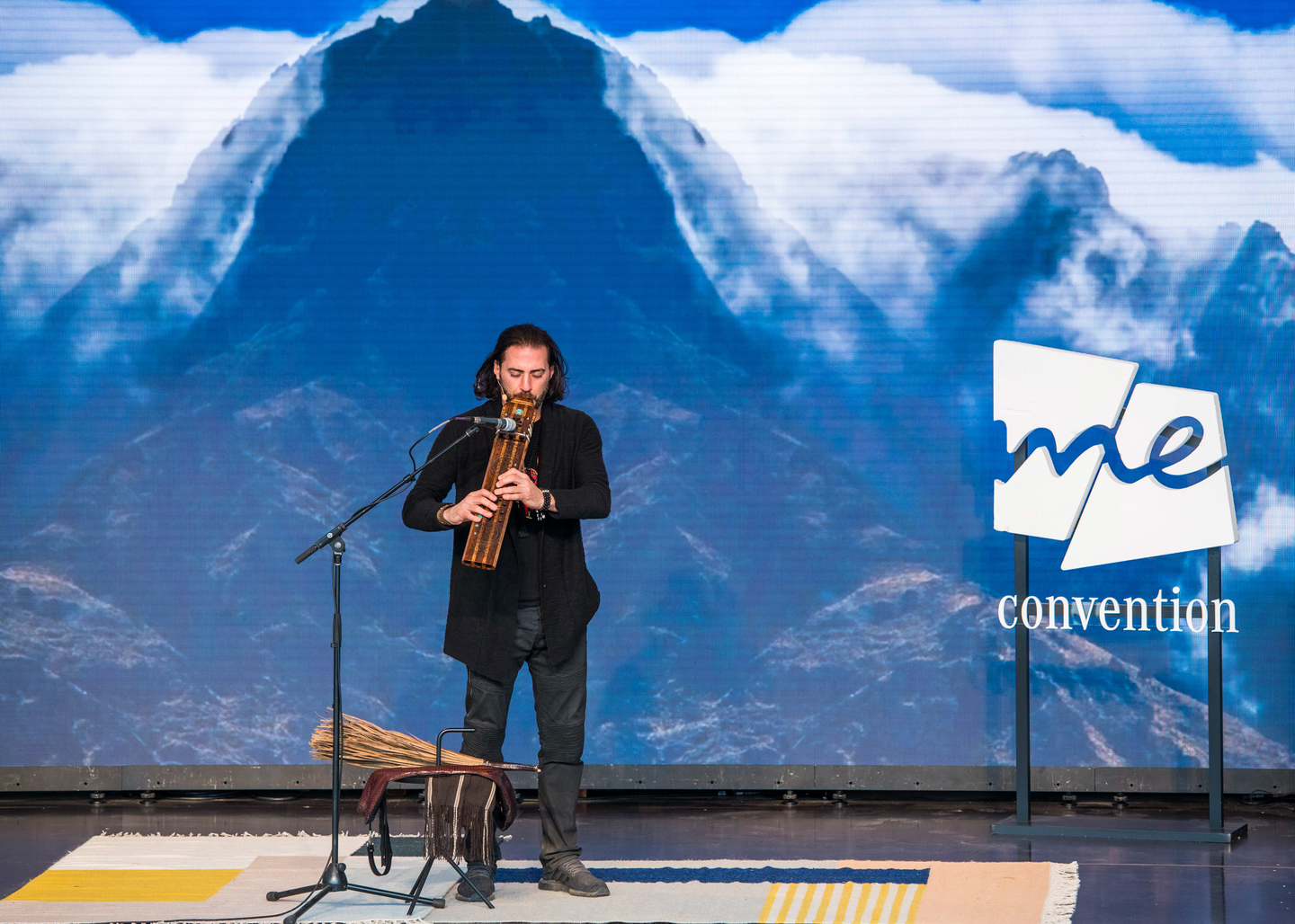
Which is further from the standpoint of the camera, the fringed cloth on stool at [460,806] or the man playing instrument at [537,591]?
the man playing instrument at [537,591]

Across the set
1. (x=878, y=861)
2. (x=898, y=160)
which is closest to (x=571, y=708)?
(x=878, y=861)

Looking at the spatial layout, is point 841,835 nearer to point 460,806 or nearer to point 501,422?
point 460,806

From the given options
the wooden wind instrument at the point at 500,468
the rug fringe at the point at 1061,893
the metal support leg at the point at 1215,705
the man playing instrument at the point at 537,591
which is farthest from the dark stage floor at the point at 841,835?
the wooden wind instrument at the point at 500,468

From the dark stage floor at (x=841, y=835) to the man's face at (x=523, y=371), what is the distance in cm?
144

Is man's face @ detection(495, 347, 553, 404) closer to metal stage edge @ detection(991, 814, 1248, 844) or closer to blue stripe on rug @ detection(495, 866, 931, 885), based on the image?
blue stripe on rug @ detection(495, 866, 931, 885)

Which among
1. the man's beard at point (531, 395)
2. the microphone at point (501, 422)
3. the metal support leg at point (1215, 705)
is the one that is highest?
the man's beard at point (531, 395)

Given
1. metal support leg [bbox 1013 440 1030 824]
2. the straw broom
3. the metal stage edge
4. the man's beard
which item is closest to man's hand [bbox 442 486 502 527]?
the man's beard

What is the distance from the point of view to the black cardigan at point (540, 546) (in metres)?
3.48

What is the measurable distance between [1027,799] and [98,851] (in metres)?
2.87

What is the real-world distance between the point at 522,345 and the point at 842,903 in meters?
1.59

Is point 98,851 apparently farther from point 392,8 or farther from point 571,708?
point 392,8

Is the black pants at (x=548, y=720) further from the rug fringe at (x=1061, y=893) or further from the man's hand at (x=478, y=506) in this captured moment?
the rug fringe at (x=1061, y=893)

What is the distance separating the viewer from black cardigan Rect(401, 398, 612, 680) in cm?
348

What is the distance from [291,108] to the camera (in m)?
5.28
